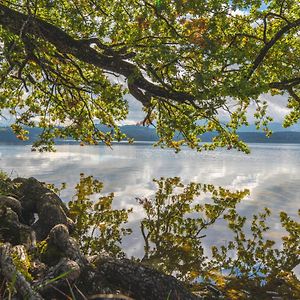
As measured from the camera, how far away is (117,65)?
12.3m

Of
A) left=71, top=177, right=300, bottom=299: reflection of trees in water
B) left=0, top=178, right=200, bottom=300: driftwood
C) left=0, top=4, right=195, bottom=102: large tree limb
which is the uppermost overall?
left=0, top=4, right=195, bottom=102: large tree limb

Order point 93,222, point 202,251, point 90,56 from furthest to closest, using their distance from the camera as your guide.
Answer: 1. point 93,222
2. point 202,251
3. point 90,56

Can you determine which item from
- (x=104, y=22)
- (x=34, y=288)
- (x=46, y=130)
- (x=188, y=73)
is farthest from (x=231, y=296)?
(x=46, y=130)

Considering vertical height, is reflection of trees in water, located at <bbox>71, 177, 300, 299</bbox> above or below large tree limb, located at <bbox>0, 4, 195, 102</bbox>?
below

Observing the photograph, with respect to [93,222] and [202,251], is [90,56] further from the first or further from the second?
[202,251]

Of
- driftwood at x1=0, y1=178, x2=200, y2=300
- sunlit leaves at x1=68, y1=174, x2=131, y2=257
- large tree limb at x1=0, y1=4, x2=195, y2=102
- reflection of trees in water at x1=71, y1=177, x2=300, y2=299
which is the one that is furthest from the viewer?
sunlit leaves at x1=68, y1=174, x2=131, y2=257

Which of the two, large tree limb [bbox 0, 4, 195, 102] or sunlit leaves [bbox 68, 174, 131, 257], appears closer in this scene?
large tree limb [bbox 0, 4, 195, 102]

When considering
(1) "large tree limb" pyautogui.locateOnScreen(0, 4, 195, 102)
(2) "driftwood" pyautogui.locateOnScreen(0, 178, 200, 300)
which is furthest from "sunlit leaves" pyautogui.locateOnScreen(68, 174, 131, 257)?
(1) "large tree limb" pyautogui.locateOnScreen(0, 4, 195, 102)

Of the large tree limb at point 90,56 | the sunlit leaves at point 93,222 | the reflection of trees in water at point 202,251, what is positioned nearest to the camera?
the reflection of trees in water at point 202,251

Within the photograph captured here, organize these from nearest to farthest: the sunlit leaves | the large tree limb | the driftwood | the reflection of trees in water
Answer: the driftwood
the reflection of trees in water
the large tree limb
the sunlit leaves

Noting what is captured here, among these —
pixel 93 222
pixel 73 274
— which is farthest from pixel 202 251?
pixel 73 274

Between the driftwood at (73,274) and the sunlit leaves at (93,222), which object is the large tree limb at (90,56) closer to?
the sunlit leaves at (93,222)

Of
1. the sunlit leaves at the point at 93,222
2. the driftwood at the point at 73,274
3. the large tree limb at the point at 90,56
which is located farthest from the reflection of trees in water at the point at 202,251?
the large tree limb at the point at 90,56

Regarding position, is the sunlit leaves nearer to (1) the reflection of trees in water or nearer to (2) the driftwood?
(1) the reflection of trees in water
